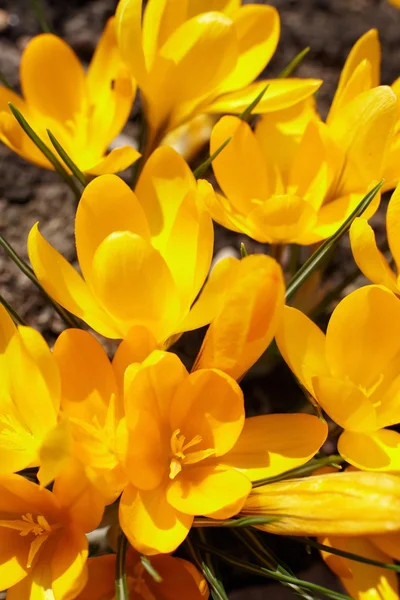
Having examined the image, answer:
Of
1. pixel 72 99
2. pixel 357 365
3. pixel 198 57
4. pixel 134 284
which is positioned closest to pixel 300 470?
pixel 357 365

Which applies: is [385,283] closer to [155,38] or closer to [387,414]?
[387,414]

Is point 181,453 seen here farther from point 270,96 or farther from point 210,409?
point 270,96

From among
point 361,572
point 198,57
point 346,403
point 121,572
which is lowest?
point 361,572

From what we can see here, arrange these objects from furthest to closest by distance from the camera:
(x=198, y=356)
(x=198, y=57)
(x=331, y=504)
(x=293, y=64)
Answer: (x=293, y=64), (x=198, y=57), (x=198, y=356), (x=331, y=504)

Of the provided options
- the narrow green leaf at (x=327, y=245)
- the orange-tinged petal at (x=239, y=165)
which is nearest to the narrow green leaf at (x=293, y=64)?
the orange-tinged petal at (x=239, y=165)

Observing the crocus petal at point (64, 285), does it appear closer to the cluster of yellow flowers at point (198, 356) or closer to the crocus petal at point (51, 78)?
the cluster of yellow flowers at point (198, 356)

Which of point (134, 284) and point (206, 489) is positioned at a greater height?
point (134, 284)

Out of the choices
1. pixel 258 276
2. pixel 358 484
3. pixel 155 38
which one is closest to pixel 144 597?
pixel 358 484
